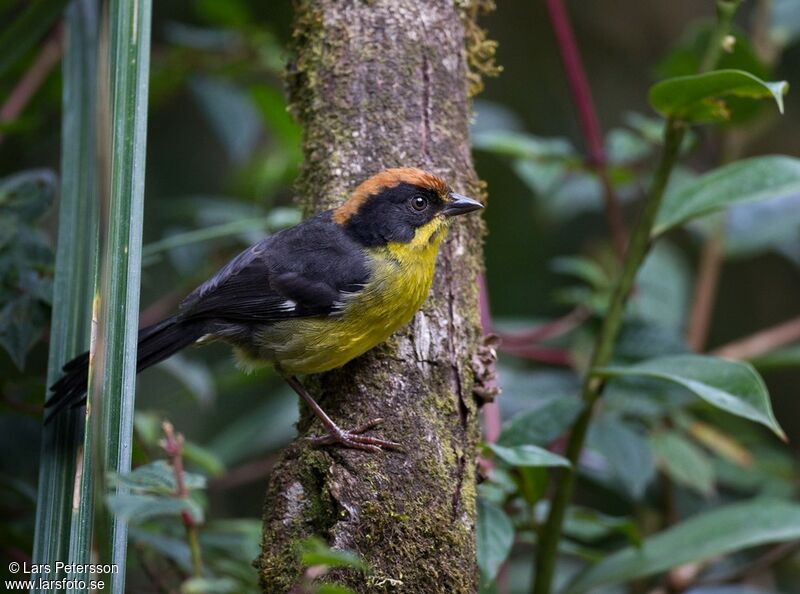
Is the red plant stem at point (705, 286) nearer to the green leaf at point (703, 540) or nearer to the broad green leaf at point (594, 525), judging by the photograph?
the green leaf at point (703, 540)

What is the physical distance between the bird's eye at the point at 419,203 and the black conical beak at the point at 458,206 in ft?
0.22

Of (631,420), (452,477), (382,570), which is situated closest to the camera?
(382,570)

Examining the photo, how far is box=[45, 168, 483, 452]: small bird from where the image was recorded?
102 inches

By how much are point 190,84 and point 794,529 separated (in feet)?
11.0

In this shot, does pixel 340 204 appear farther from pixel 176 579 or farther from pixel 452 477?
pixel 176 579

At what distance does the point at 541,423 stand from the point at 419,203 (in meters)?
0.82

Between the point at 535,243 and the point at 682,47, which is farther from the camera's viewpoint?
the point at 535,243

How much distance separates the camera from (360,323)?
2.60m

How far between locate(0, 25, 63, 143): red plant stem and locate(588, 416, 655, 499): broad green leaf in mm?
3069

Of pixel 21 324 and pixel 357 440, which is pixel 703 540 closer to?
pixel 357 440

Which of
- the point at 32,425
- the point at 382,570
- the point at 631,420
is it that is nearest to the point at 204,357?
the point at 32,425

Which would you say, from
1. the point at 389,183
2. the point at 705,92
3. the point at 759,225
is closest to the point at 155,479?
the point at 389,183

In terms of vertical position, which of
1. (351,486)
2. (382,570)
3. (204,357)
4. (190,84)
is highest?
(190,84)

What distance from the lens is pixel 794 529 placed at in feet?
8.80
